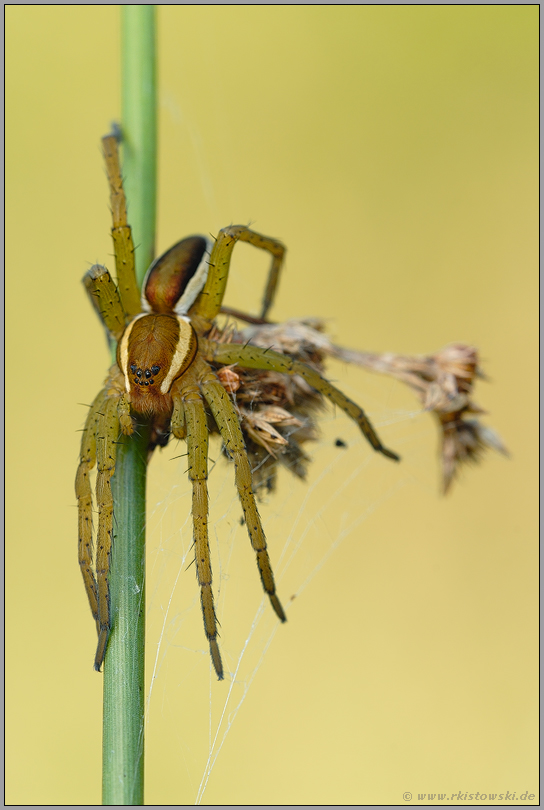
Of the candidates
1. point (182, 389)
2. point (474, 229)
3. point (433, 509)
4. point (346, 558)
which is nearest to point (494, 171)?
point (474, 229)

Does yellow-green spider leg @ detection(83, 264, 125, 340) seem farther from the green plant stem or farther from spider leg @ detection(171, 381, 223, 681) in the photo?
spider leg @ detection(171, 381, 223, 681)

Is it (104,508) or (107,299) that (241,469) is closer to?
(104,508)

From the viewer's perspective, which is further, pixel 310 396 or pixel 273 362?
pixel 310 396

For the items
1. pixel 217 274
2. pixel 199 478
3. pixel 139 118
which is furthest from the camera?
pixel 217 274

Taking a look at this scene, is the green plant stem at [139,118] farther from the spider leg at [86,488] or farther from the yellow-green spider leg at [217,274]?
the spider leg at [86,488]

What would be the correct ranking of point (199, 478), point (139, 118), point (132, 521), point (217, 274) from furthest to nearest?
point (217, 274), point (139, 118), point (199, 478), point (132, 521)

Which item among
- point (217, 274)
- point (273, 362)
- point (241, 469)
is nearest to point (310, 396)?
point (273, 362)
